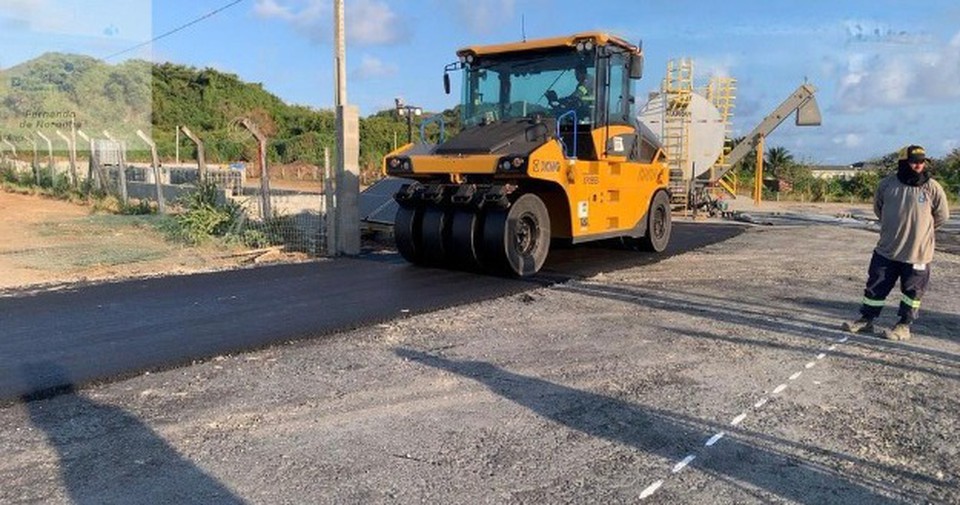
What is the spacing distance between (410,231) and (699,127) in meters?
13.5

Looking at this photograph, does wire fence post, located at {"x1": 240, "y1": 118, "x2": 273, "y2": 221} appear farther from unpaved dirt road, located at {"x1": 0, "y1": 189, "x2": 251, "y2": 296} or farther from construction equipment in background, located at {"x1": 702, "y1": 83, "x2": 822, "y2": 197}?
construction equipment in background, located at {"x1": 702, "y1": 83, "x2": 822, "y2": 197}

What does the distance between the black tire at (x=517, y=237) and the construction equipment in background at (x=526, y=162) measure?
0.01 m

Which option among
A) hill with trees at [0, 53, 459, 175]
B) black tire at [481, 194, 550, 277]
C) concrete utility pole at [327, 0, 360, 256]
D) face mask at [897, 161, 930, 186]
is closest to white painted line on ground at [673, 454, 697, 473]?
face mask at [897, 161, 930, 186]

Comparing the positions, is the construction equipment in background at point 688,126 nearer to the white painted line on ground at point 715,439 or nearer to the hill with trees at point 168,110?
the hill with trees at point 168,110

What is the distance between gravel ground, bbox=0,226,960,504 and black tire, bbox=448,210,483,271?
98.9 inches

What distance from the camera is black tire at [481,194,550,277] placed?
8844 mm

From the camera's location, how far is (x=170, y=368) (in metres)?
5.04

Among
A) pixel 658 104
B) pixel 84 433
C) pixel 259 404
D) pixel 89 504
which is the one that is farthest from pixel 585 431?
pixel 658 104

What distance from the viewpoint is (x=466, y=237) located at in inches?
360

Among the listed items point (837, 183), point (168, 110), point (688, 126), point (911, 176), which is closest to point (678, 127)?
point (688, 126)

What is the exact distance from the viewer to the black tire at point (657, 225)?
11875 millimetres

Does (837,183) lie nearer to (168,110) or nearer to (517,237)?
(517,237)

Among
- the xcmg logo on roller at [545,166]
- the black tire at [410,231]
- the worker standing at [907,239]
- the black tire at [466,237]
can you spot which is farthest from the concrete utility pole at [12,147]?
the worker standing at [907,239]

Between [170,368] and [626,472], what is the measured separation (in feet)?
10.6
